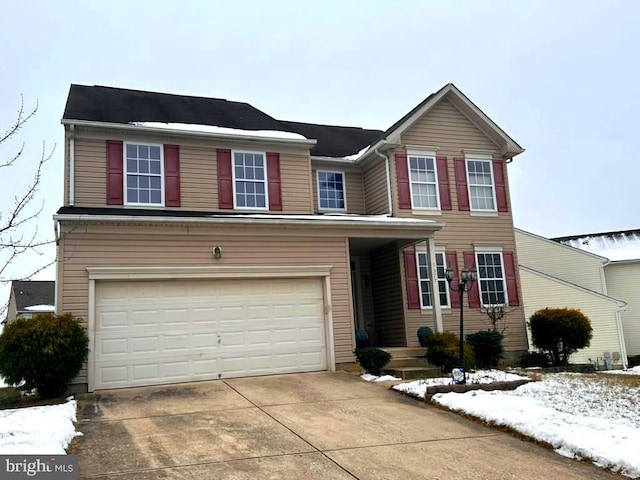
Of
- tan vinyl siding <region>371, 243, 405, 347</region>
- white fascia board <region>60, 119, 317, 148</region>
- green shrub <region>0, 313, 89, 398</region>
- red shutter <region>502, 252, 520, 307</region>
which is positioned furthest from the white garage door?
red shutter <region>502, 252, 520, 307</region>

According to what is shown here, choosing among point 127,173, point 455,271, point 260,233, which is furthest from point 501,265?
point 127,173

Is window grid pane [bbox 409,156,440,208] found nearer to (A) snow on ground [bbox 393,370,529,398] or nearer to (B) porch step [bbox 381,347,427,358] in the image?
(B) porch step [bbox 381,347,427,358]

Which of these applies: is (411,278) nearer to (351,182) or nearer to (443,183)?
(443,183)

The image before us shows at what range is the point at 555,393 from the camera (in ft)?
32.8

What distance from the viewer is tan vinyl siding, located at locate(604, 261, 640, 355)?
83.8 feet

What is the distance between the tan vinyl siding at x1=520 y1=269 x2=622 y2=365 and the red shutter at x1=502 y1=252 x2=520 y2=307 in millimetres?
7168

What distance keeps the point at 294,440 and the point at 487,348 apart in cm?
812

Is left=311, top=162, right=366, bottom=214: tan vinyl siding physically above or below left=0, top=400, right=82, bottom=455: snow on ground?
above

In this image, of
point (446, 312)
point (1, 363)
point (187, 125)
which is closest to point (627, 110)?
point (446, 312)

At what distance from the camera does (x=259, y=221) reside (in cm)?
1274

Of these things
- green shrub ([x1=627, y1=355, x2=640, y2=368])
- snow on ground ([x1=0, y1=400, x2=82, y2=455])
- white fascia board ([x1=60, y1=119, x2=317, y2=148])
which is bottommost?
green shrub ([x1=627, y1=355, x2=640, y2=368])

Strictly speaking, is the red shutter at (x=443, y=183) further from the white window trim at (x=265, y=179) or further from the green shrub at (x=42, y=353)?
the green shrub at (x=42, y=353)

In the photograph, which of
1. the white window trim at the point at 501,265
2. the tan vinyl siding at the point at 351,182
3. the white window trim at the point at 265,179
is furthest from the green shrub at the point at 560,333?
the white window trim at the point at 265,179

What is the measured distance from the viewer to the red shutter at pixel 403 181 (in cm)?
1620
